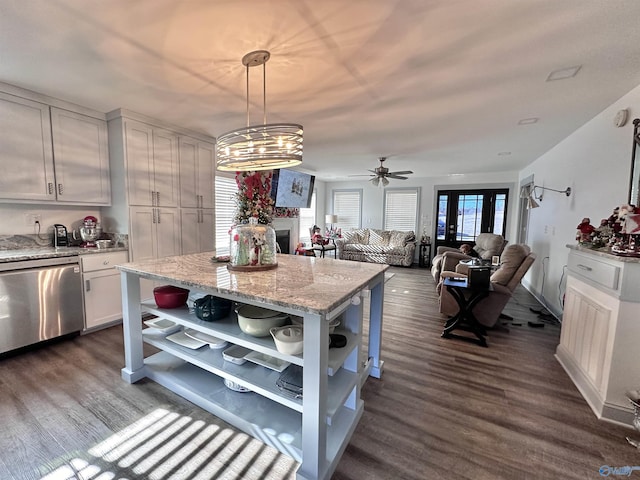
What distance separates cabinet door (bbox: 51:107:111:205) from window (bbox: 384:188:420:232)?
651 centimetres

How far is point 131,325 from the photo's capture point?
213 cm

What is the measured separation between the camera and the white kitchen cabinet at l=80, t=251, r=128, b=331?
292 centimetres

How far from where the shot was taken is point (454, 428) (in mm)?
1746

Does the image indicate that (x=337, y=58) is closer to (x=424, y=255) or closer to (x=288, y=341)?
(x=288, y=341)

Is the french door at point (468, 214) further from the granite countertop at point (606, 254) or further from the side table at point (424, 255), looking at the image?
the granite countertop at point (606, 254)

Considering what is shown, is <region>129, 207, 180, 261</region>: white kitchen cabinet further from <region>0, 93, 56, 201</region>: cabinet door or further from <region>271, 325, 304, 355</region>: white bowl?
<region>271, 325, 304, 355</region>: white bowl

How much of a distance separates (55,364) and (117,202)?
179 centimetres

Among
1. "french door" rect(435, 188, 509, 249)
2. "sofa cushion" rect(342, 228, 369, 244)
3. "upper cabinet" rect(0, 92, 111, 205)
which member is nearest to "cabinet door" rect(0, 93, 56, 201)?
"upper cabinet" rect(0, 92, 111, 205)

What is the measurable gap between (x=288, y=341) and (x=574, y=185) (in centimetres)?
397

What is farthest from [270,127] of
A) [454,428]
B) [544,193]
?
[544,193]

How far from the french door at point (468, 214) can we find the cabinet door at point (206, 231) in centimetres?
580

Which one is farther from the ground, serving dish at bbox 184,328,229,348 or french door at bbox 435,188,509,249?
french door at bbox 435,188,509,249

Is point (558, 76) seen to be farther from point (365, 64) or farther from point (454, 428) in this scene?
point (454, 428)

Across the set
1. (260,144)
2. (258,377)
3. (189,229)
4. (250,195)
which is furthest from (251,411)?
(189,229)
